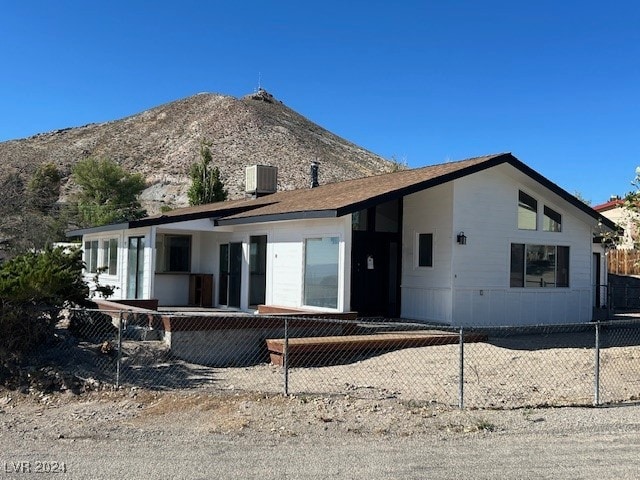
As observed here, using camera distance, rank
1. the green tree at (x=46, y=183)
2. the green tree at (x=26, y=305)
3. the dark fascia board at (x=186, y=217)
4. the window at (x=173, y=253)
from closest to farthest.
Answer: the green tree at (x=26, y=305), the dark fascia board at (x=186, y=217), the window at (x=173, y=253), the green tree at (x=46, y=183)

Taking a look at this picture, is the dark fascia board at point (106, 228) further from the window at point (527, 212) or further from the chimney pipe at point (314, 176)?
the window at point (527, 212)

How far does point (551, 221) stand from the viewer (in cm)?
1708

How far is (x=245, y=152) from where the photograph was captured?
73.8m

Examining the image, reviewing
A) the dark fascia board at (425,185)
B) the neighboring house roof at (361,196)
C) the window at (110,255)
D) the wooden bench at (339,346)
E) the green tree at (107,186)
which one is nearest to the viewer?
the wooden bench at (339,346)

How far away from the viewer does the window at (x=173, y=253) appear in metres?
19.3

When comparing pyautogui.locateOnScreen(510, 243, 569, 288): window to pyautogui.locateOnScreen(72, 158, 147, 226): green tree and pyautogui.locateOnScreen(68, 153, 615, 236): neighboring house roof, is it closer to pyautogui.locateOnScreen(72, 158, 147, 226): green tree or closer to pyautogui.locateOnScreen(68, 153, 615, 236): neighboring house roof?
pyautogui.locateOnScreen(68, 153, 615, 236): neighboring house roof

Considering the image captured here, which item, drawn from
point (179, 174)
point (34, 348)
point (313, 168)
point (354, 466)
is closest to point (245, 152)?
point (179, 174)

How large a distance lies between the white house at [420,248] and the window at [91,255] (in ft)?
17.5

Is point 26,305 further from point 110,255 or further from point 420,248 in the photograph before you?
point 110,255

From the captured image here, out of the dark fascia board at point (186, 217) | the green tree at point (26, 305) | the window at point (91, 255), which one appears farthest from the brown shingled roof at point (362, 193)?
the window at point (91, 255)

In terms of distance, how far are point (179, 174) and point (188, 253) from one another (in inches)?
1918

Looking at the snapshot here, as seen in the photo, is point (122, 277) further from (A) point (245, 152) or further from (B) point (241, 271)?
(A) point (245, 152)

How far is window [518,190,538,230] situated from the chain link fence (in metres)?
3.60

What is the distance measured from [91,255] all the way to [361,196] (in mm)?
13080
